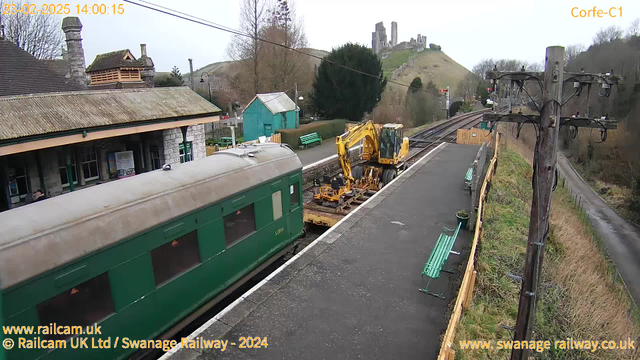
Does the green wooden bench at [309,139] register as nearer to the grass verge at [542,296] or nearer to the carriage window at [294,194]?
the grass verge at [542,296]

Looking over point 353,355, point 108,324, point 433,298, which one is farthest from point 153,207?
point 433,298

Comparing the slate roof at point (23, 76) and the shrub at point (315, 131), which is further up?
the slate roof at point (23, 76)

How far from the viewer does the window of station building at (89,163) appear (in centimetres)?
1383

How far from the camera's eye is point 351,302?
25.2ft

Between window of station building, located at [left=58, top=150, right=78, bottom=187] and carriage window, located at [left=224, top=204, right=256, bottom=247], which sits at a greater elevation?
window of station building, located at [left=58, top=150, right=78, bottom=187]

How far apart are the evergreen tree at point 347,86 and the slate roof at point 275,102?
738 centimetres

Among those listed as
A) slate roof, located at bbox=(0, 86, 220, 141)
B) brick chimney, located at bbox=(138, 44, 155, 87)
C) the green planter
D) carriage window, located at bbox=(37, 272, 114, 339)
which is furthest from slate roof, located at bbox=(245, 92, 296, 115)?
carriage window, located at bbox=(37, 272, 114, 339)

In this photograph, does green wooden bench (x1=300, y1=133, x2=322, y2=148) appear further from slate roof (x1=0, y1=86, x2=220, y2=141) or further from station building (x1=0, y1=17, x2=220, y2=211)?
slate roof (x1=0, y1=86, x2=220, y2=141)

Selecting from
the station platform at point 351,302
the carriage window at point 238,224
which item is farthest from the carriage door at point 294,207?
the carriage window at point 238,224

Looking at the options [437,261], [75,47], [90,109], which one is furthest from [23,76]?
[437,261]

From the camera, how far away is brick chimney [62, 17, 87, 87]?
721 inches

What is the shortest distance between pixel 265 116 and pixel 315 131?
4.44 m

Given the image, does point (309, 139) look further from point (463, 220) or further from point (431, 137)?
point (463, 220)

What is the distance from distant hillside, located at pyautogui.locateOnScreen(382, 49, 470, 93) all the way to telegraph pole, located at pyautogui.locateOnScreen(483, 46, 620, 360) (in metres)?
86.3
